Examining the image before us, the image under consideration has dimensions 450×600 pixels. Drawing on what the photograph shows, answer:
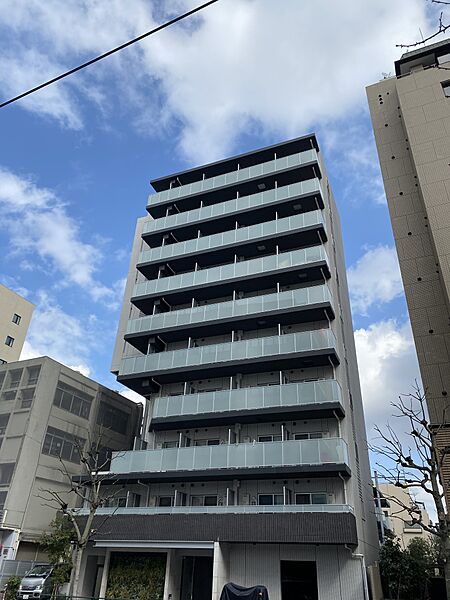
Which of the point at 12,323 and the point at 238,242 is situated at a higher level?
the point at 12,323

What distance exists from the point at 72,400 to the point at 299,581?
58.4 ft

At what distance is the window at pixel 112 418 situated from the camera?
32925 millimetres

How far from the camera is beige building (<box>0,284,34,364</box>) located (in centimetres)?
4541

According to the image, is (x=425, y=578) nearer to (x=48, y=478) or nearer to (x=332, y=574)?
(x=332, y=574)

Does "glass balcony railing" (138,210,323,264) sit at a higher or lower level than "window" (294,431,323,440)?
higher

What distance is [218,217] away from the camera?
32.9 meters

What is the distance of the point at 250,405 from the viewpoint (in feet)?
81.3

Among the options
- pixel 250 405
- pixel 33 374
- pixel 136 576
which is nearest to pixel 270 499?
pixel 250 405

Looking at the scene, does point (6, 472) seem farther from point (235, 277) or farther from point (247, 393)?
point (235, 277)

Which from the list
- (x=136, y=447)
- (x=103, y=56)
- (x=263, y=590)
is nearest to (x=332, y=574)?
(x=263, y=590)

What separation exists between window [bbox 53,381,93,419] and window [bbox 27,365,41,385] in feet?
4.86

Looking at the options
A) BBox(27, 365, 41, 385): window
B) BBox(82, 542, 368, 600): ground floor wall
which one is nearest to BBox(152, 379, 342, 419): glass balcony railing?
BBox(82, 542, 368, 600): ground floor wall

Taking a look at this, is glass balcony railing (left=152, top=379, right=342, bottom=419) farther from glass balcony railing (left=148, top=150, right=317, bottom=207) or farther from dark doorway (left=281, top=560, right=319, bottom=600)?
glass balcony railing (left=148, top=150, right=317, bottom=207)

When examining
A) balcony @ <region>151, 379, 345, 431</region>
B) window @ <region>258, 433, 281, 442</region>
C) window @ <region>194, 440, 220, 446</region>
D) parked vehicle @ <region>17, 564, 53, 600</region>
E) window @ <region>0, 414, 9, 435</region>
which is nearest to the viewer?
parked vehicle @ <region>17, 564, 53, 600</region>
